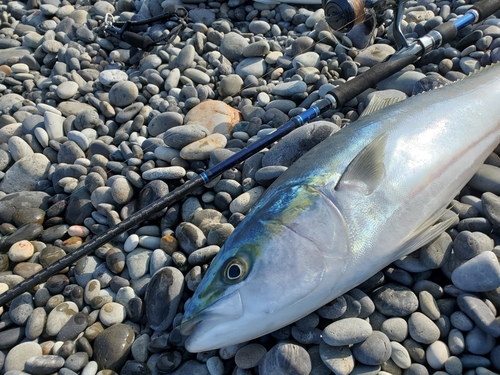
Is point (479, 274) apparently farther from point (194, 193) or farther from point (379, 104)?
point (194, 193)

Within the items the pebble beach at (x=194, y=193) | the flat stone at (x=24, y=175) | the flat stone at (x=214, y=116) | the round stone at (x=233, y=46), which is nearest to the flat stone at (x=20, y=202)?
the pebble beach at (x=194, y=193)

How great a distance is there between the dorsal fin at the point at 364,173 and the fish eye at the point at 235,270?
729 mm

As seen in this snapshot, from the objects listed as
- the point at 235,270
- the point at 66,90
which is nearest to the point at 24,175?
the point at 66,90

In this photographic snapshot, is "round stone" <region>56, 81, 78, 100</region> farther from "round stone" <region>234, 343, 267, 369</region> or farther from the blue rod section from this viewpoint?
"round stone" <region>234, 343, 267, 369</region>

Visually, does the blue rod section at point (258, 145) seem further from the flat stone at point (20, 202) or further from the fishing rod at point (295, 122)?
the flat stone at point (20, 202)

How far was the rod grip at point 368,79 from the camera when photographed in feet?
11.7

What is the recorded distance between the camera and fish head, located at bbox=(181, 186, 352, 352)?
6.68 feet

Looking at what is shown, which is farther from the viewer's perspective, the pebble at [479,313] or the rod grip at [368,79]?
the rod grip at [368,79]

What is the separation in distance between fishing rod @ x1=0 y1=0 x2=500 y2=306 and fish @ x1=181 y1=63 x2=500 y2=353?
0.68m

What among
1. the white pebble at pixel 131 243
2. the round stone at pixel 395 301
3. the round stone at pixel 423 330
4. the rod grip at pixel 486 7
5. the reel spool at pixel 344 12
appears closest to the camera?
the round stone at pixel 423 330

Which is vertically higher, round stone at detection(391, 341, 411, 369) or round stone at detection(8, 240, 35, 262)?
round stone at detection(391, 341, 411, 369)

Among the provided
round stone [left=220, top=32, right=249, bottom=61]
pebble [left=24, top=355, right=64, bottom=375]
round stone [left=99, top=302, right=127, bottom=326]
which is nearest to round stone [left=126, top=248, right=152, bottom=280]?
round stone [left=99, top=302, right=127, bottom=326]

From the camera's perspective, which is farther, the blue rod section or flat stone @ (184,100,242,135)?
flat stone @ (184,100,242,135)

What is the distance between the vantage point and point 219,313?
205 cm
